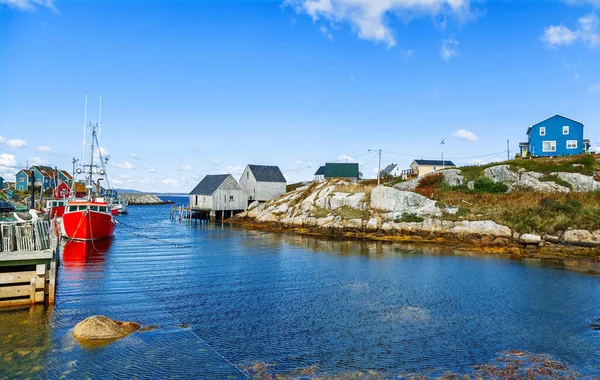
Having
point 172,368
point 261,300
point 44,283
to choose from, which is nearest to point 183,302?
point 261,300

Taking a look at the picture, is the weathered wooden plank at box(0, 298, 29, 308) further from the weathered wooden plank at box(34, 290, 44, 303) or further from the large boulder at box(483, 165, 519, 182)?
the large boulder at box(483, 165, 519, 182)

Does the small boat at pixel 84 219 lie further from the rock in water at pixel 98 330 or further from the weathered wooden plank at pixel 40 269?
the rock in water at pixel 98 330

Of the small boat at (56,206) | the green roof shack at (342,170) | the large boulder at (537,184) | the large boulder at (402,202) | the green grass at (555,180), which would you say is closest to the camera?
the large boulder at (402,202)

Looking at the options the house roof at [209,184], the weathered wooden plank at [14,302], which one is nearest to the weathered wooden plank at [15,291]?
the weathered wooden plank at [14,302]

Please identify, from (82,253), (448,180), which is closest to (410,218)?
(448,180)

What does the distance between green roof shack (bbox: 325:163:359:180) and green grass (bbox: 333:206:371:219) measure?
33.2m

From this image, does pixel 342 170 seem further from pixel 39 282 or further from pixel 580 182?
pixel 39 282

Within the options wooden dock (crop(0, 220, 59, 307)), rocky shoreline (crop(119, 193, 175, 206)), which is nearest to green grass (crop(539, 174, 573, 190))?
wooden dock (crop(0, 220, 59, 307))

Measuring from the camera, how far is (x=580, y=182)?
4962cm

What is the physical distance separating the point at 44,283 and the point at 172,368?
883 centimetres

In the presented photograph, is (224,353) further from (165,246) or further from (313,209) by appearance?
(313,209)

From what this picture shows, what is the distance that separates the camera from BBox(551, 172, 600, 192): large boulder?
48719 mm

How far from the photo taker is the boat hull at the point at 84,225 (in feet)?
133

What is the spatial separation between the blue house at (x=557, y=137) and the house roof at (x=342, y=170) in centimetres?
3589
